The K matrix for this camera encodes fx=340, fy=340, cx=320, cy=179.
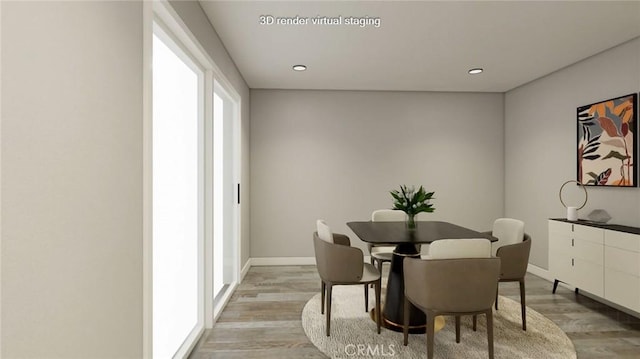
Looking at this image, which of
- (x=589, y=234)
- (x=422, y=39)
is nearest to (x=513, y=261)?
(x=589, y=234)

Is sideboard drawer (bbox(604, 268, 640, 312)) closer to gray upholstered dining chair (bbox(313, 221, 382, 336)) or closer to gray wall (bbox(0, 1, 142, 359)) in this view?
gray upholstered dining chair (bbox(313, 221, 382, 336))

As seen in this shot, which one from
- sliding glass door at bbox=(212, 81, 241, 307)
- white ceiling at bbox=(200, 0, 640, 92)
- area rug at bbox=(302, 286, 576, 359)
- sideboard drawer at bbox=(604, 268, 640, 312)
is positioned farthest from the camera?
sliding glass door at bbox=(212, 81, 241, 307)

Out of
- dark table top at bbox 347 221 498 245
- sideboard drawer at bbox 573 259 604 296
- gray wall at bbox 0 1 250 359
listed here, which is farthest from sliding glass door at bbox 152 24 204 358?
sideboard drawer at bbox 573 259 604 296

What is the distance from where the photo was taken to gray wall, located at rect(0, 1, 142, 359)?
2.81ft

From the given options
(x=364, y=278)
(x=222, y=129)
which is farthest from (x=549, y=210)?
(x=222, y=129)

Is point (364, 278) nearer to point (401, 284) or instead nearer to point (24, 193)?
point (401, 284)

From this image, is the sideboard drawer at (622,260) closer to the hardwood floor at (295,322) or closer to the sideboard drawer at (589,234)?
the sideboard drawer at (589,234)

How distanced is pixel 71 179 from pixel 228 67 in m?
2.65

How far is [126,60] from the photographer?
1.40m

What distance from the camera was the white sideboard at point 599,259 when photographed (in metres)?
2.78

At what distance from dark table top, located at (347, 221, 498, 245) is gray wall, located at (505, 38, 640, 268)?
159 centimetres

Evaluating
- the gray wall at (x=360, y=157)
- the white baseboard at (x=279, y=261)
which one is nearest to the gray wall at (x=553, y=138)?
the gray wall at (x=360, y=157)

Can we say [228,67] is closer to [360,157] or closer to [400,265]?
[360,157]

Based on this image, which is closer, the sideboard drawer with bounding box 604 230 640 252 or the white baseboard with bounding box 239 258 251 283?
the sideboard drawer with bounding box 604 230 640 252
